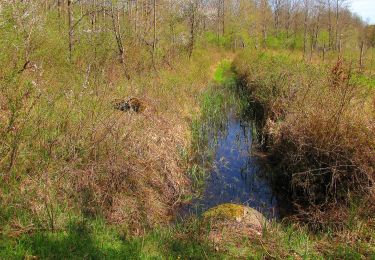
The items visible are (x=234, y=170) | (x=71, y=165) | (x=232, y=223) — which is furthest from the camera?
(x=234, y=170)

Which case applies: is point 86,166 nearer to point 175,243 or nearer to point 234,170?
point 175,243

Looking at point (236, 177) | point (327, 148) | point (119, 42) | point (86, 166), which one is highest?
point (119, 42)

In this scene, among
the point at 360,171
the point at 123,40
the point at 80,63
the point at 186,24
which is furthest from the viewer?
the point at 186,24

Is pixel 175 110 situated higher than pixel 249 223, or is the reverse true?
pixel 175 110

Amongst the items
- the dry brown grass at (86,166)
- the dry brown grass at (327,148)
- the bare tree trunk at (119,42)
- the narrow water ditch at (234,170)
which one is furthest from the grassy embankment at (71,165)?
the bare tree trunk at (119,42)

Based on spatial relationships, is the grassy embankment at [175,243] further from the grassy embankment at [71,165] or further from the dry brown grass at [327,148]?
the dry brown grass at [327,148]

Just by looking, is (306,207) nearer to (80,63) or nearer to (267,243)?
(267,243)

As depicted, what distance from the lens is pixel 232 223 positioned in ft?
15.8

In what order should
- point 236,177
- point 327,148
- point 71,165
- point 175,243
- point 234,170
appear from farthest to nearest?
point 234,170, point 236,177, point 327,148, point 71,165, point 175,243

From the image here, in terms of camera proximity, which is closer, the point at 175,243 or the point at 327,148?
the point at 175,243

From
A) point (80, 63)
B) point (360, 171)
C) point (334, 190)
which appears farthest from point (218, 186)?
point (80, 63)

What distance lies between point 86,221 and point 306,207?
3715 mm

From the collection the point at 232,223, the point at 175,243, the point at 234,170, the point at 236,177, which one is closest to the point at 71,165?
the point at 175,243

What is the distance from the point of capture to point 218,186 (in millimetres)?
7242
